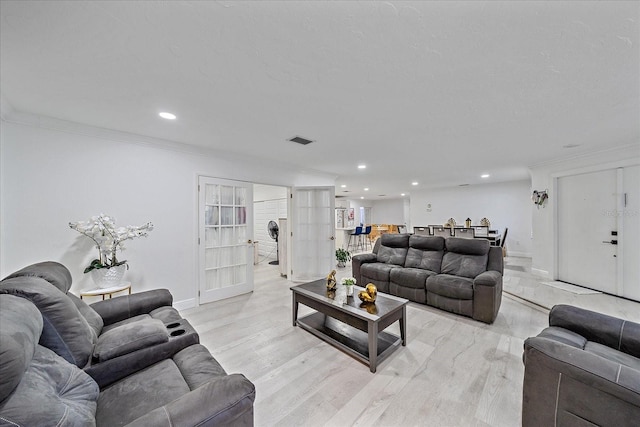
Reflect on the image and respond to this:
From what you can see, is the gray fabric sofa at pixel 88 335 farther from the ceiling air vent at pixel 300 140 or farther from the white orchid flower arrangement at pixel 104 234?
the ceiling air vent at pixel 300 140

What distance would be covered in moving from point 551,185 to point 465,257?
3.03m

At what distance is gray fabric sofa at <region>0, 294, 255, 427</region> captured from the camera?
2.56ft

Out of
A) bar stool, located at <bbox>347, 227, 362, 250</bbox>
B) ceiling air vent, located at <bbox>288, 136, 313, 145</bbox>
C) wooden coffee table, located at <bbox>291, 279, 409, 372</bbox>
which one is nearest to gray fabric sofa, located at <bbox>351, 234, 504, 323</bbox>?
wooden coffee table, located at <bbox>291, 279, 409, 372</bbox>

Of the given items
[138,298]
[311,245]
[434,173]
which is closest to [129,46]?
[138,298]

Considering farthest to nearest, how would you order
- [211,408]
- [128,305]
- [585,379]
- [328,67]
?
[128,305], [328,67], [585,379], [211,408]

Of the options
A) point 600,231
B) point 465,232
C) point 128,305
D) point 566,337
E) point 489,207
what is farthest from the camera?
point 489,207

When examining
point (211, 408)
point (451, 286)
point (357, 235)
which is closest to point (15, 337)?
point (211, 408)

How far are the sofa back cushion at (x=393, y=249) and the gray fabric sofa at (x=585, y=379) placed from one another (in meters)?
2.67

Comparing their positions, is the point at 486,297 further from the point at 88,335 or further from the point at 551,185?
the point at 88,335

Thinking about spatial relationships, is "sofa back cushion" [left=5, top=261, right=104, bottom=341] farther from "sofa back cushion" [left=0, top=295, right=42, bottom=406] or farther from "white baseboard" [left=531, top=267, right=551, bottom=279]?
"white baseboard" [left=531, top=267, right=551, bottom=279]

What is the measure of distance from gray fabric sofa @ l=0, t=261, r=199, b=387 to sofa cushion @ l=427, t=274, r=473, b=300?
3024 mm

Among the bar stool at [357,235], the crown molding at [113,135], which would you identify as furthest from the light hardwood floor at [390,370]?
the bar stool at [357,235]

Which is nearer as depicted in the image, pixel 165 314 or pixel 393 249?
pixel 165 314

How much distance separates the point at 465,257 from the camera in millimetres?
3668
